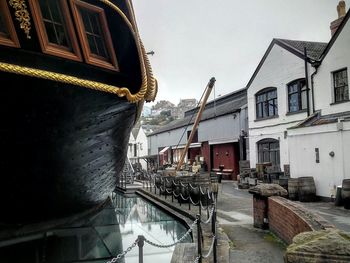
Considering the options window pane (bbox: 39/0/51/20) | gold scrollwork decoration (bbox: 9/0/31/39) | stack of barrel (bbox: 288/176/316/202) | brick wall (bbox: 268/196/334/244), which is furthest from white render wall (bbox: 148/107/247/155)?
gold scrollwork decoration (bbox: 9/0/31/39)

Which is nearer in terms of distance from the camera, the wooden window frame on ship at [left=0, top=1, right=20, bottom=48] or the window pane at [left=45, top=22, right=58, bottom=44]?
the wooden window frame on ship at [left=0, top=1, right=20, bottom=48]

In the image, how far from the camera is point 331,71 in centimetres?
1430

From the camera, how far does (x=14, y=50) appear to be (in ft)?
15.7

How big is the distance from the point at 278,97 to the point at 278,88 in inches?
19.4

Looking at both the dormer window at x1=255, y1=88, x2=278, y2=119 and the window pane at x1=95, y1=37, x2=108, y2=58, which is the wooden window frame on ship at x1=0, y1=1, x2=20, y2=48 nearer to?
the window pane at x1=95, y1=37, x2=108, y2=58

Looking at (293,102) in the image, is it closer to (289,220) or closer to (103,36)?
(289,220)

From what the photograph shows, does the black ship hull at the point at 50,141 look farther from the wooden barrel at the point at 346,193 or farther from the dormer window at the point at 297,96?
the dormer window at the point at 297,96

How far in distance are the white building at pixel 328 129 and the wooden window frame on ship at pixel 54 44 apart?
9671 mm

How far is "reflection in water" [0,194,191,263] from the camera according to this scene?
24.5 feet

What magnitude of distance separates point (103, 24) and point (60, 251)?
5197 millimetres

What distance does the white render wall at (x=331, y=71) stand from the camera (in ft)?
43.9

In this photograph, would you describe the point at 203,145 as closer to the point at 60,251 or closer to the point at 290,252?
the point at 60,251

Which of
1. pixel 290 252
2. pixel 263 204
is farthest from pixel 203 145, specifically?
pixel 290 252

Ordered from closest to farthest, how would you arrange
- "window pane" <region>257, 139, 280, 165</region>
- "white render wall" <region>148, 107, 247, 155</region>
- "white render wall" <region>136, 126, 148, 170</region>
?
"window pane" <region>257, 139, 280, 165</region>, "white render wall" <region>148, 107, 247, 155</region>, "white render wall" <region>136, 126, 148, 170</region>
